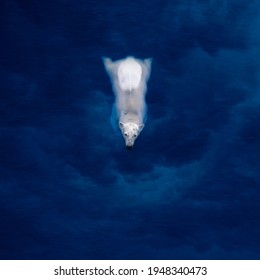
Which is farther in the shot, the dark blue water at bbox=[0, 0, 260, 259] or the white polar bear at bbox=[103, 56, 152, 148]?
the white polar bear at bbox=[103, 56, 152, 148]

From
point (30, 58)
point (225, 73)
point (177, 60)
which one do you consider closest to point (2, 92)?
point (30, 58)

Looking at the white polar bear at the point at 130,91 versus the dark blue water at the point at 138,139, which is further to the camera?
the white polar bear at the point at 130,91

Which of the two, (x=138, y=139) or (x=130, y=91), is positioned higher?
(x=130, y=91)
